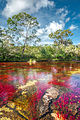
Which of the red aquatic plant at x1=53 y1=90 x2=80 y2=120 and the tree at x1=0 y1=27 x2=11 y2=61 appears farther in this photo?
the tree at x1=0 y1=27 x2=11 y2=61

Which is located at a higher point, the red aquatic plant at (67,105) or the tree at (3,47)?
the tree at (3,47)

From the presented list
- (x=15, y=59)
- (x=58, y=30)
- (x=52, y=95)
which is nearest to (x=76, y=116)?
(x=52, y=95)

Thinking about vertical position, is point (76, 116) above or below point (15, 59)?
below

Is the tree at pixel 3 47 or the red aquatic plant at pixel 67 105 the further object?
the tree at pixel 3 47

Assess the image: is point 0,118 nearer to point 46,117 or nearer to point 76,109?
point 46,117

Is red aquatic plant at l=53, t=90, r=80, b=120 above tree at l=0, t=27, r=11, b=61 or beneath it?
beneath

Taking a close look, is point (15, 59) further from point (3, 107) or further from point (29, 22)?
point (3, 107)

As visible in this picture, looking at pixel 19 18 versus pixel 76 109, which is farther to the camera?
pixel 19 18

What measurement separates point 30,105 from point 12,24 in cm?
1833

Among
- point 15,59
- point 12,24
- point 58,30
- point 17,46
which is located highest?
point 58,30

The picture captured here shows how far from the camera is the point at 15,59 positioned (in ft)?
53.2

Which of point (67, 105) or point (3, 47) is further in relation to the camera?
point (3, 47)

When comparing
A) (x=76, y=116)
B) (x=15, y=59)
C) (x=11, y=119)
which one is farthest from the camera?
(x=15, y=59)

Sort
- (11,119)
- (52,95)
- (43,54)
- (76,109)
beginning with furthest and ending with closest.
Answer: (43,54) → (52,95) → (76,109) → (11,119)
